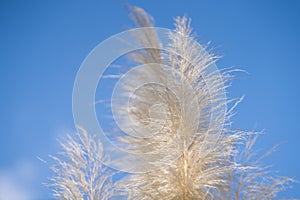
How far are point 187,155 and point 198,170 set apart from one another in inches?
2.4

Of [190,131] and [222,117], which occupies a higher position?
[222,117]

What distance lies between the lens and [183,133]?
123 cm

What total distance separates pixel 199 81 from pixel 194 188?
382mm

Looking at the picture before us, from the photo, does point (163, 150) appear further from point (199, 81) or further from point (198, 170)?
point (199, 81)

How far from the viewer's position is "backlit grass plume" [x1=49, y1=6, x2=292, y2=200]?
1214mm

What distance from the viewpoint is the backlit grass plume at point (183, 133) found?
121 centimetres

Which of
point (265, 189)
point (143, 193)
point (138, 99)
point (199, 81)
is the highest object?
point (199, 81)

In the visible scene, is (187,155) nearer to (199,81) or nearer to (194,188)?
(194,188)

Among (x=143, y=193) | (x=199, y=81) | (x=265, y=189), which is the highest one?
(x=199, y=81)

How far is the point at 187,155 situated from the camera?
122cm

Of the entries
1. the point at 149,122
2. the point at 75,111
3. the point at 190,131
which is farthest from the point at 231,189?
the point at 75,111

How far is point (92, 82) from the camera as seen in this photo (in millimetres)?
1336

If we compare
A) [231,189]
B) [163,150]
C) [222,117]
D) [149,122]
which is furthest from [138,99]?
[231,189]

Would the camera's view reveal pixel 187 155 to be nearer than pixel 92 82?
Yes
